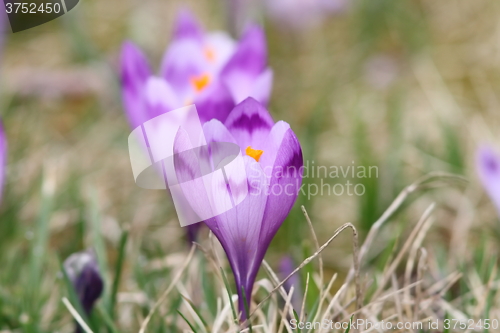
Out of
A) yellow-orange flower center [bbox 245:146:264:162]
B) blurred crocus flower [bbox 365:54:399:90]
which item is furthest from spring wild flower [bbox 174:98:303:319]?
blurred crocus flower [bbox 365:54:399:90]

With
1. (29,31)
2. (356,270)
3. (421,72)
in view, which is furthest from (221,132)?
(29,31)

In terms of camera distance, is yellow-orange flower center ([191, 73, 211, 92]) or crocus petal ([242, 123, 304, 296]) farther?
yellow-orange flower center ([191, 73, 211, 92])

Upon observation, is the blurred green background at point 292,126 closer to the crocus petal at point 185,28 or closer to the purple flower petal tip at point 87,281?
the purple flower petal tip at point 87,281

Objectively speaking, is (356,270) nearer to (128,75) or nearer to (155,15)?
(128,75)

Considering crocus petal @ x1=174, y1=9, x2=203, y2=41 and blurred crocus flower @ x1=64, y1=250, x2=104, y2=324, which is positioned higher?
crocus petal @ x1=174, y1=9, x2=203, y2=41

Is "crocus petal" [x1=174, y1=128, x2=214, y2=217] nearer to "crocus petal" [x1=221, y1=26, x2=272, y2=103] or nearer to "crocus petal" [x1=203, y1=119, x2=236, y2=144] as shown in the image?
"crocus petal" [x1=203, y1=119, x2=236, y2=144]

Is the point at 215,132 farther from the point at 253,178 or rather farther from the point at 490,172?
the point at 490,172
